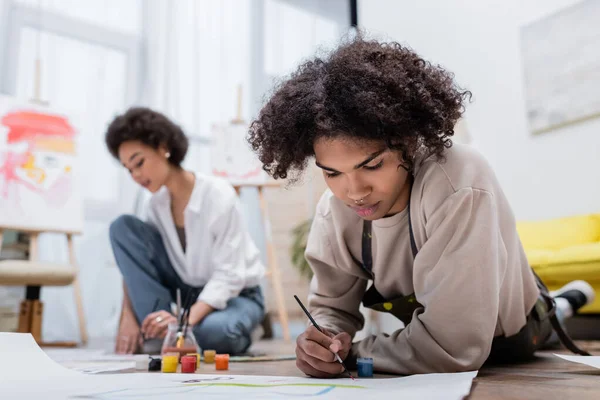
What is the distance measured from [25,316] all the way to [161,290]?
1138 millimetres

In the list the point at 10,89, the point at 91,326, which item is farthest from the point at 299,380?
the point at 10,89

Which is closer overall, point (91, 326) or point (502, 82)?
point (91, 326)

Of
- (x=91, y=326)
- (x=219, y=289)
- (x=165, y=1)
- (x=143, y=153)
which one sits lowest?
(x=91, y=326)

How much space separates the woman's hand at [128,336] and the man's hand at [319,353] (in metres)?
1.10

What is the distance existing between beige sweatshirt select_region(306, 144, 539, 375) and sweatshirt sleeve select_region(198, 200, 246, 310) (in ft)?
2.47

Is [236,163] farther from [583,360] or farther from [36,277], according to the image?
[583,360]

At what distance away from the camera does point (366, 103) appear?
2.80 ft

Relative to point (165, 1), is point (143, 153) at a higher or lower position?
lower

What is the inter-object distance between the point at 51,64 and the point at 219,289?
2.09 meters

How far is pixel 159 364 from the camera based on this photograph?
1178 millimetres

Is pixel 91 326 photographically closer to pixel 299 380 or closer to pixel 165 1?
pixel 165 1

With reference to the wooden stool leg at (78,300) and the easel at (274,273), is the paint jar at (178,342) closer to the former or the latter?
the easel at (274,273)

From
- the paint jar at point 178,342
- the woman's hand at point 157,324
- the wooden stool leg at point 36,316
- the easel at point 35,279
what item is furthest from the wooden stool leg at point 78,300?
the paint jar at point 178,342

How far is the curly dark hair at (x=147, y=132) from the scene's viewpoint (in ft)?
6.47
